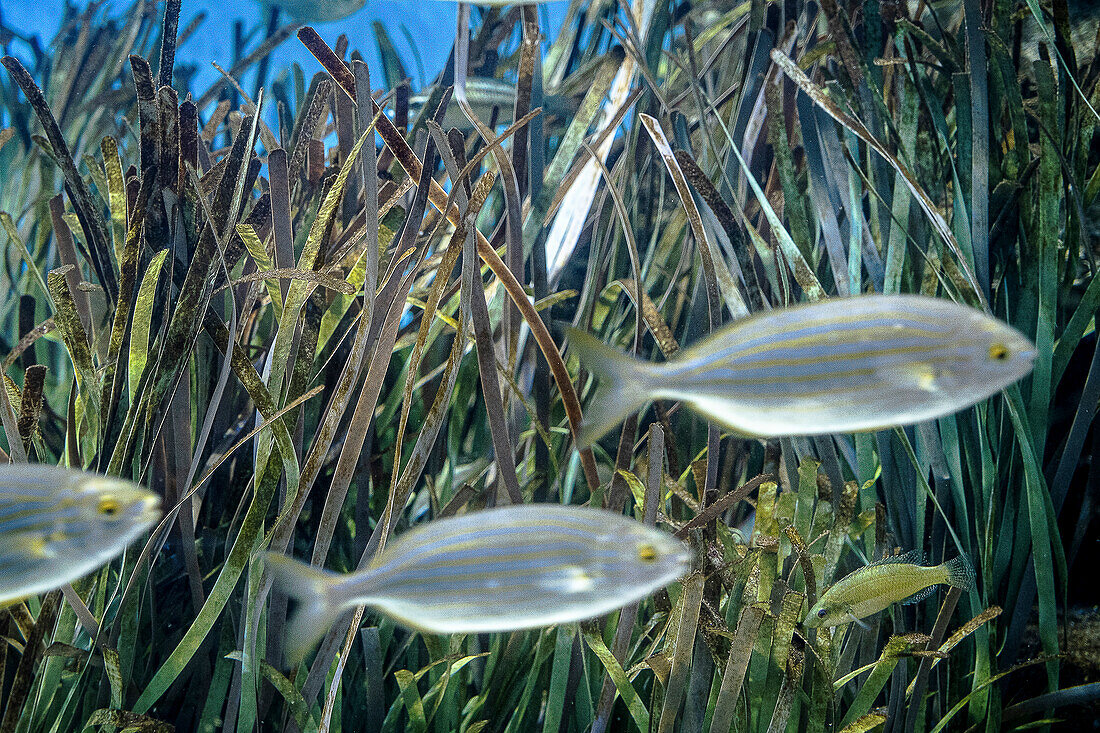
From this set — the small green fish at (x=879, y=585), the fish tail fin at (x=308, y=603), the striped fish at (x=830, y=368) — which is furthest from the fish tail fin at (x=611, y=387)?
the small green fish at (x=879, y=585)

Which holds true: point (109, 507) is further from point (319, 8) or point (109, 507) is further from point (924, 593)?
point (319, 8)

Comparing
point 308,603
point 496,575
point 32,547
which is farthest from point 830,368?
point 32,547

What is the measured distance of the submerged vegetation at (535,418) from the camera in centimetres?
126

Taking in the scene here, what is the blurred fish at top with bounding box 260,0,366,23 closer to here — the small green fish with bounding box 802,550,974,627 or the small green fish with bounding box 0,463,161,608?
the small green fish with bounding box 0,463,161,608

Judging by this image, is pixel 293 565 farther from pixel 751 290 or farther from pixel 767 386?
pixel 751 290

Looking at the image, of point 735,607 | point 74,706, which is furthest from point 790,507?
point 74,706

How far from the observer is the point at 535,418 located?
5.00ft

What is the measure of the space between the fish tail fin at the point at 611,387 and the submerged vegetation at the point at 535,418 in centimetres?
44

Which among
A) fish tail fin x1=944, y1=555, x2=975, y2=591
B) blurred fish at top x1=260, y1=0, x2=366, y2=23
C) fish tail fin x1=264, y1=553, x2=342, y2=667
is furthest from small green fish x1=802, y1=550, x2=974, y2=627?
blurred fish at top x1=260, y1=0, x2=366, y2=23

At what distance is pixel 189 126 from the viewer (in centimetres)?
150

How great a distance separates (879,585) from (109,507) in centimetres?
122

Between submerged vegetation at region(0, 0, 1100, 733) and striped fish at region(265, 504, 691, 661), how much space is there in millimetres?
426

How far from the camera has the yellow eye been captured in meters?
0.72

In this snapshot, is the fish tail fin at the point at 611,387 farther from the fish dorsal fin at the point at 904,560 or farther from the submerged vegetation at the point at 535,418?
the fish dorsal fin at the point at 904,560
